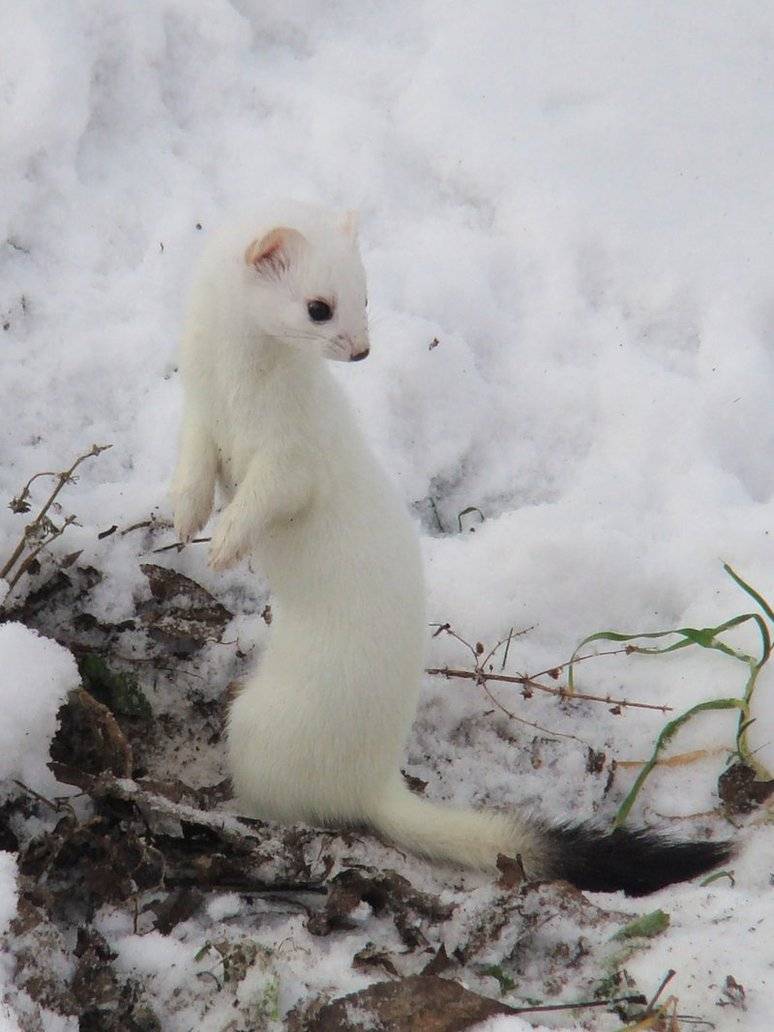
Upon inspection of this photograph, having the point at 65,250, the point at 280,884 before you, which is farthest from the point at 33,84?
the point at 280,884

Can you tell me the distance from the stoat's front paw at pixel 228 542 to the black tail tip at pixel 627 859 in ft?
2.79

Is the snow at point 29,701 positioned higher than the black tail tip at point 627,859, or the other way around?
the black tail tip at point 627,859

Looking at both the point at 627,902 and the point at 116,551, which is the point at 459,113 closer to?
the point at 116,551

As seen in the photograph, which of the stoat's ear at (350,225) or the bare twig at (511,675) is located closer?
the stoat's ear at (350,225)

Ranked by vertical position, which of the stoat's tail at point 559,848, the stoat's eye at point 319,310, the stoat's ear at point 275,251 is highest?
the stoat's ear at point 275,251

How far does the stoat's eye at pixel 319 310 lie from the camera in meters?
2.15

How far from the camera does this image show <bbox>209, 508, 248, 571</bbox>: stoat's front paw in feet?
7.56

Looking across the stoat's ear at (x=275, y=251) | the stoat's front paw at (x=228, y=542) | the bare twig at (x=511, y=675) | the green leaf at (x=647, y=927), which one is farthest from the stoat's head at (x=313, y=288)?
the green leaf at (x=647, y=927)

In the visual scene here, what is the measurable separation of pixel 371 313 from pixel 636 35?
59.8 inches

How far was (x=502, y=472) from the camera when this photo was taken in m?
3.31

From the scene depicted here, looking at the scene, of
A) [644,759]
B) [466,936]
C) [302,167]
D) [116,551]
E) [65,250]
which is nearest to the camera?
[466,936]

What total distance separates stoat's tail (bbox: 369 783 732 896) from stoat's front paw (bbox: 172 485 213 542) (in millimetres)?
756

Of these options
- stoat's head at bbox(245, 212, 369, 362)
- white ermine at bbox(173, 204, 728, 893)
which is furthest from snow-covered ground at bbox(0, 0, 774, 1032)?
stoat's head at bbox(245, 212, 369, 362)

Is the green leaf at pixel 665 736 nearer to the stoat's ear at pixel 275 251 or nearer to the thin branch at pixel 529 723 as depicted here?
the thin branch at pixel 529 723
